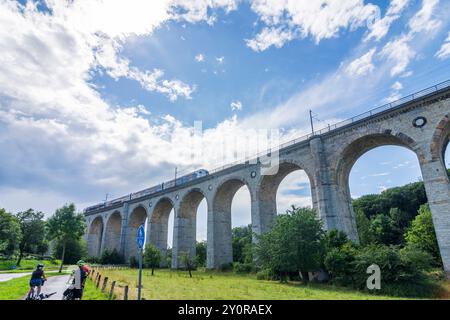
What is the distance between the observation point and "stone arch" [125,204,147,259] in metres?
41.5

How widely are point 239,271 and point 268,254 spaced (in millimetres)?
9470

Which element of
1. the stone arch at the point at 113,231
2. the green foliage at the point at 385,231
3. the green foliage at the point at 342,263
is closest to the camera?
the green foliage at the point at 342,263

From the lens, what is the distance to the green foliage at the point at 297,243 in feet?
50.7

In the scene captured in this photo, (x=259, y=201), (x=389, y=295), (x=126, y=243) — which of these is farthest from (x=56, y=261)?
(x=389, y=295)

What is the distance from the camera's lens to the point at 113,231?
49094 millimetres

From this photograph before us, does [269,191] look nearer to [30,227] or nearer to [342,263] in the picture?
[342,263]

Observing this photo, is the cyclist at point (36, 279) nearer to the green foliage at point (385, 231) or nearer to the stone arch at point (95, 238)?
the green foliage at point (385, 231)

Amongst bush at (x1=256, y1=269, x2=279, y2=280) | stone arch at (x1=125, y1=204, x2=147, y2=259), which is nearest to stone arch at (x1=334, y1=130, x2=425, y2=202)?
bush at (x1=256, y1=269, x2=279, y2=280)

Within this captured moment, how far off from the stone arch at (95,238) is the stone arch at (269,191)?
131 feet

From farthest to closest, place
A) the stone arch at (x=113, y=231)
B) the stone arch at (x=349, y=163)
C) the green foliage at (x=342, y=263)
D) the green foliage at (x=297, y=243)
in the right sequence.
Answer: the stone arch at (x=113, y=231) → the stone arch at (x=349, y=163) → the green foliage at (x=297, y=243) → the green foliage at (x=342, y=263)

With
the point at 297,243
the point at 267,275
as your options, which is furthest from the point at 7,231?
the point at 297,243

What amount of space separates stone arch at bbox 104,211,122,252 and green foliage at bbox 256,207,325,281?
37755 millimetres

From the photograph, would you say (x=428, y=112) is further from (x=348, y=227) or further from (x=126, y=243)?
(x=126, y=243)

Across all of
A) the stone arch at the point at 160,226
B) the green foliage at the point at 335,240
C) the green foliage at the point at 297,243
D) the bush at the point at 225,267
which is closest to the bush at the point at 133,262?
the stone arch at the point at 160,226
